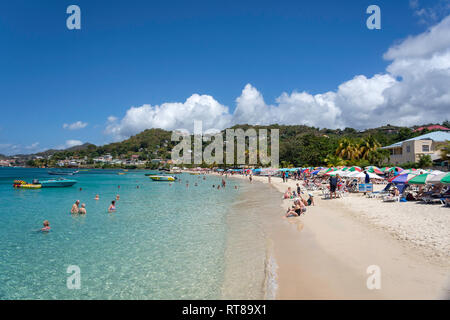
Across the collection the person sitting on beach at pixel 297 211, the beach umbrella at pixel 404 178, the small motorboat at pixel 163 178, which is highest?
the beach umbrella at pixel 404 178

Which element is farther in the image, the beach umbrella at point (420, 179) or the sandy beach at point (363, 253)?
the beach umbrella at point (420, 179)

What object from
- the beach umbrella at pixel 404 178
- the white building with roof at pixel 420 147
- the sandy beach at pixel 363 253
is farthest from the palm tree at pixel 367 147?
the sandy beach at pixel 363 253

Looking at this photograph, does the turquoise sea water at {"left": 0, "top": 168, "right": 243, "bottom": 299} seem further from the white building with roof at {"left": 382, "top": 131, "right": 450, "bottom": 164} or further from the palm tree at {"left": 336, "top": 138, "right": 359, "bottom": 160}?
the palm tree at {"left": 336, "top": 138, "right": 359, "bottom": 160}

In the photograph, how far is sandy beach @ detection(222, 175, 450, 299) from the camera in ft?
17.5

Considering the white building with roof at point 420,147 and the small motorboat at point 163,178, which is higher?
the white building with roof at point 420,147

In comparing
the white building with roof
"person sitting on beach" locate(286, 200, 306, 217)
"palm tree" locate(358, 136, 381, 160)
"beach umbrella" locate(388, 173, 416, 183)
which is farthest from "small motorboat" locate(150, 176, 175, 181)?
"beach umbrella" locate(388, 173, 416, 183)

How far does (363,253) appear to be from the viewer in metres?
7.45

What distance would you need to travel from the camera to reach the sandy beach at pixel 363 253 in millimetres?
5344

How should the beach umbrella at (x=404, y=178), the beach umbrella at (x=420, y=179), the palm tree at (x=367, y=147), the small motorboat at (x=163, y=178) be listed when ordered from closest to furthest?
the beach umbrella at (x=420, y=179), the beach umbrella at (x=404, y=178), the palm tree at (x=367, y=147), the small motorboat at (x=163, y=178)

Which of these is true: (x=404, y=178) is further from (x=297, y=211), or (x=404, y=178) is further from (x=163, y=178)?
(x=163, y=178)

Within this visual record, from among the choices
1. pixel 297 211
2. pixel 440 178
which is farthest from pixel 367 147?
pixel 297 211

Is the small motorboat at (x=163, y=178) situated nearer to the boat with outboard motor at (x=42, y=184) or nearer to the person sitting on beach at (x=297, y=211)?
the boat with outboard motor at (x=42, y=184)

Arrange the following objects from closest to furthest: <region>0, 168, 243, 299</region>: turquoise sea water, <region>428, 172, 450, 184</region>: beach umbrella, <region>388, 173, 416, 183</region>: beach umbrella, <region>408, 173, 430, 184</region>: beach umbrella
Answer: <region>0, 168, 243, 299</region>: turquoise sea water, <region>428, 172, 450, 184</region>: beach umbrella, <region>408, 173, 430, 184</region>: beach umbrella, <region>388, 173, 416, 183</region>: beach umbrella
